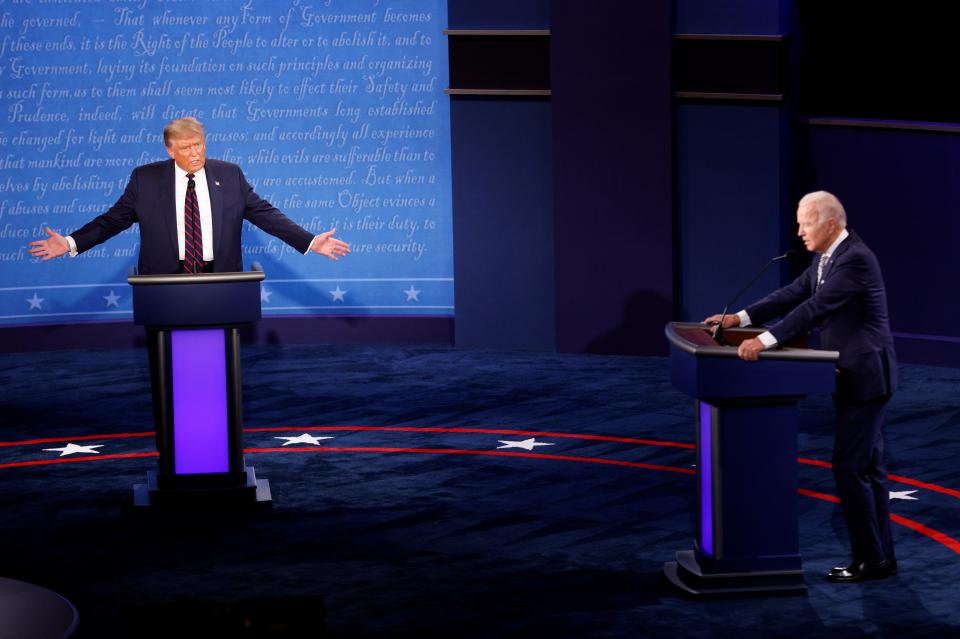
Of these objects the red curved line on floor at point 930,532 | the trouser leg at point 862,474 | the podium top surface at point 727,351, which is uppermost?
the podium top surface at point 727,351

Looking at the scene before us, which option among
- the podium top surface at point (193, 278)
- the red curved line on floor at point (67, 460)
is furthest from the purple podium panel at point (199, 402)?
the red curved line on floor at point (67, 460)

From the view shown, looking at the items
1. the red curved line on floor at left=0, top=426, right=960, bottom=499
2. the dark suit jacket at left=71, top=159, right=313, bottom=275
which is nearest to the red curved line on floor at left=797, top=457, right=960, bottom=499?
the red curved line on floor at left=0, top=426, right=960, bottom=499

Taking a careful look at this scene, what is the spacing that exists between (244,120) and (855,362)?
23.2ft

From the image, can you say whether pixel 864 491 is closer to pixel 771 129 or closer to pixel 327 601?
pixel 327 601

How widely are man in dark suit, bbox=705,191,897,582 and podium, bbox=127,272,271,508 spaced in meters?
2.62

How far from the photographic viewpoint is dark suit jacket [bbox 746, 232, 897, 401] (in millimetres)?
5824

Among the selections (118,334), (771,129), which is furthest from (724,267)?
(118,334)

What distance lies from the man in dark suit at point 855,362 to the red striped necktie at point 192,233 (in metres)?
2.89

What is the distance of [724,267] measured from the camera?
11.2 metres

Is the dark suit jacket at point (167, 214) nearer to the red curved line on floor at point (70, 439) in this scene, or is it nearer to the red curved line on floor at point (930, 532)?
the red curved line on floor at point (70, 439)

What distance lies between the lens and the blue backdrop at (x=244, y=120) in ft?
38.9

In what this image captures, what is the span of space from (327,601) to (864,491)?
80.6 inches

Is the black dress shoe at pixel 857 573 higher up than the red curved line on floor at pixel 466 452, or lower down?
lower down

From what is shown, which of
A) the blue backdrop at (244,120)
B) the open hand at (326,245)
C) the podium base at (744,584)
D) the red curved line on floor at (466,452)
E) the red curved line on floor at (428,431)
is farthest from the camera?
the blue backdrop at (244,120)
